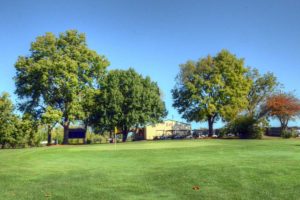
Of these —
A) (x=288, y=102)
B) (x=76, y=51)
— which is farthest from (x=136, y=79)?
(x=288, y=102)

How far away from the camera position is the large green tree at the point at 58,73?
54156 millimetres

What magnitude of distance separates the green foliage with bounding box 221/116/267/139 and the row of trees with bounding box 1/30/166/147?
15.9 metres

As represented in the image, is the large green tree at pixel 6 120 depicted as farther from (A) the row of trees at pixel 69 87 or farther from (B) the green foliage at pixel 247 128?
(B) the green foliage at pixel 247 128

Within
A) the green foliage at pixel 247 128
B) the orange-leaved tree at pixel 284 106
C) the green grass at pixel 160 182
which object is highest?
the orange-leaved tree at pixel 284 106

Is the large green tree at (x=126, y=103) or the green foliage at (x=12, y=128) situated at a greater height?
the large green tree at (x=126, y=103)

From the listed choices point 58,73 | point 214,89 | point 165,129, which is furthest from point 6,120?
point 165,129

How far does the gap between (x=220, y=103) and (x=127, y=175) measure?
173 feet

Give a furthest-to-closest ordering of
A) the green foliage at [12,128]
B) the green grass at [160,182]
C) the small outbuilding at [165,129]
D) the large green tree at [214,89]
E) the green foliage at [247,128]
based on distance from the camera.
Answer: the small outbuilding at [165,129], the large green tree at [214,89], the green foliage at [12,128], the green foliage at [247,128], the green grass at [160,182]

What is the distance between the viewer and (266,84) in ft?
250

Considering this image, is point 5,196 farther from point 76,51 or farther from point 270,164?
point 76,51

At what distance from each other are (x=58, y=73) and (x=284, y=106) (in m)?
34.9

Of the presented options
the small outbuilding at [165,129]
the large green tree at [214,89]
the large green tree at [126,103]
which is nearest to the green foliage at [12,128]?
the large green tree at [126,103]

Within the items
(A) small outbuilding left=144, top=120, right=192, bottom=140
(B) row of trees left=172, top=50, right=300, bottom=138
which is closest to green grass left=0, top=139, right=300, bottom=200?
(B) row of trees left=172, top=50, right=300, bottom=138

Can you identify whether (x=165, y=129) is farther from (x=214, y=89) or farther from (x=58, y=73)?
(x=58, y=73)
